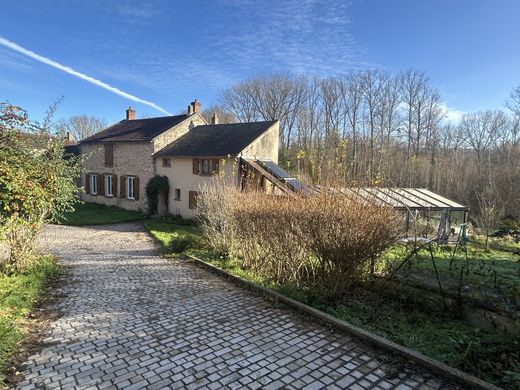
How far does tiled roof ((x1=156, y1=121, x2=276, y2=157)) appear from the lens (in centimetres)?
2061

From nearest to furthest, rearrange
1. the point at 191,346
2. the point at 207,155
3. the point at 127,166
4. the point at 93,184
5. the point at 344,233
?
the point at 191,346 → the point at 344,233 → the point at 207,155 → the point at 127,166 → the point at 93,184

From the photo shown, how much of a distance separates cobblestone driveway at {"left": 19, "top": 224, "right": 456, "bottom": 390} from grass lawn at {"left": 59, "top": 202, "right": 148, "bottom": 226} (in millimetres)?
13952

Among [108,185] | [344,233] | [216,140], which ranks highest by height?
[216,140]

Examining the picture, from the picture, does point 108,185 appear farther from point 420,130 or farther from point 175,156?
point 420,130

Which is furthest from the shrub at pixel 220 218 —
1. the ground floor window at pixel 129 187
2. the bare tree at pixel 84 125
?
the bare tree at pixel 84 125

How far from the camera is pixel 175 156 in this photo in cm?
2205

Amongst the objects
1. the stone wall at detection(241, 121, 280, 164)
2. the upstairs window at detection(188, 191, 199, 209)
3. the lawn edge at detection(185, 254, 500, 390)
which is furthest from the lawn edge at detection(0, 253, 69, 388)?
the stone wall at detection(241, 121, 280, 164)

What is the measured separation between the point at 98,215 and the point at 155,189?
4.41m

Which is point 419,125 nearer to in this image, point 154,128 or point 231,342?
point 154,128

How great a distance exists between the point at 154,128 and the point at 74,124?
128 ft

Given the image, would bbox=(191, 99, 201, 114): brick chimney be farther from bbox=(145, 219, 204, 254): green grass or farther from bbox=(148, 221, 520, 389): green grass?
bbox=(148, 221, 520, 389): green grass

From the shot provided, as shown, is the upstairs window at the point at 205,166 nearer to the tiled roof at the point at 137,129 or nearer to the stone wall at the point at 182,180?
the stone wall at the point at 182,180

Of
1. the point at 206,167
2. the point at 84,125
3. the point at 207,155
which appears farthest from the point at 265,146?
the point at 84,125

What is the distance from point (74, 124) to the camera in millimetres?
55625
